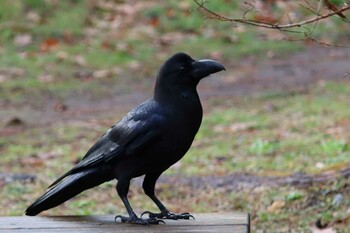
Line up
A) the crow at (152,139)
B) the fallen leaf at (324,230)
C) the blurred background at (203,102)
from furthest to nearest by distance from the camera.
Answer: the blurred background at (203,102), the fallen leaf at (324,230), the crow at (152,139)

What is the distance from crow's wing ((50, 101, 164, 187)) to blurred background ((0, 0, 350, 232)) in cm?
71

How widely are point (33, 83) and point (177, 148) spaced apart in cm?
898

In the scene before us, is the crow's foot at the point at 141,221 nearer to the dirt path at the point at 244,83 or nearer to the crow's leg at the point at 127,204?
the crow's leg at the point at 127,204

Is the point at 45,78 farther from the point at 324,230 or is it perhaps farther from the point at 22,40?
the point at 324,230

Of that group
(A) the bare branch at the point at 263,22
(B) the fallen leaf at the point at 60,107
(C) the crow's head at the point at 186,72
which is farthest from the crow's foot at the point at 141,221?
(B) the fallen leaf at the point at 60,107

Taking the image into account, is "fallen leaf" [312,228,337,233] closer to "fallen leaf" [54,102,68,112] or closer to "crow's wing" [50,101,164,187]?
"crow's wing" [50,101,164,187]

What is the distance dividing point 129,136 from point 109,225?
1.34ft

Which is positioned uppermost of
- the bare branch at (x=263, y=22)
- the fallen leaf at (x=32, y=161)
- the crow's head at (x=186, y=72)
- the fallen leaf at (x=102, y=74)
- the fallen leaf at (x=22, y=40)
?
the bare branch at (x=263, y=22)

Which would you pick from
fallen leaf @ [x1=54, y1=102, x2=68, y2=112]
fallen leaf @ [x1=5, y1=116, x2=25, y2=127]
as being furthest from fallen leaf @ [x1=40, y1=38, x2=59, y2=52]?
fallen leaf @ [x1=5, y1=116, x2=25, y2=127]

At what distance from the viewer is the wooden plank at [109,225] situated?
14.0 ft

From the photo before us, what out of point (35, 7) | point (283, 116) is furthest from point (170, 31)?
point (283, 116)

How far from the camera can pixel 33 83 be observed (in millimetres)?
12961

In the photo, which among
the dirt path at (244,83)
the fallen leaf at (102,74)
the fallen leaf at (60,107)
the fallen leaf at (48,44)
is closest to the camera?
the dirt path at (244,83)

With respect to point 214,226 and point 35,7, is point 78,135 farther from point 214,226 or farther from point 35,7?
point 35,7
